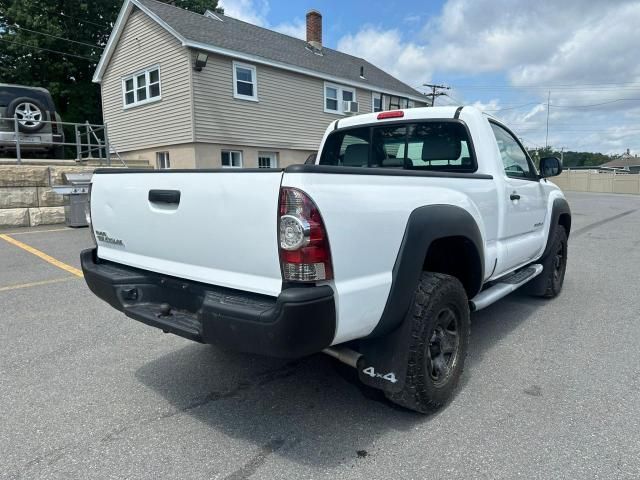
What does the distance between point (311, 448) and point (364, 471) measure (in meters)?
0.34

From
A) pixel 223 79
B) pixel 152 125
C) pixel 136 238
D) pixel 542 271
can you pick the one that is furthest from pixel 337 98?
pixel 136 238

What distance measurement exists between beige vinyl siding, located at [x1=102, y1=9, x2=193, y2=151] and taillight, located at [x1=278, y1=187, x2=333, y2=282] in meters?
14.7

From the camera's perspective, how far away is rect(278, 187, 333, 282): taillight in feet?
6.87

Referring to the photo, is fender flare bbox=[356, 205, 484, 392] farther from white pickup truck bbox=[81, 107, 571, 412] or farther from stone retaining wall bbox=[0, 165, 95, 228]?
stone retaining wall bbox=[0, 165, 95, 228]

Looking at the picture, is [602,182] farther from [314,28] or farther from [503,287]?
[503,287]

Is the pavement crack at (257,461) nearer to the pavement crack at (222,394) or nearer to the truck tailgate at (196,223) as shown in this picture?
the pavement crack at (222,394)

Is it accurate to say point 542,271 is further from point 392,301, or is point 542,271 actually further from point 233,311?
point 233,311

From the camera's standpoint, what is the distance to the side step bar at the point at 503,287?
349 cm

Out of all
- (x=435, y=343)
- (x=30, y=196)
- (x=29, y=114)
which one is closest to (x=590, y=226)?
(x=435, y=343)

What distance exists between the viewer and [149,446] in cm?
255

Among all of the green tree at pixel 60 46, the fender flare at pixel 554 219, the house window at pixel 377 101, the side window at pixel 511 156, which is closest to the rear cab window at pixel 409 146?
the side window at pixel 511 156

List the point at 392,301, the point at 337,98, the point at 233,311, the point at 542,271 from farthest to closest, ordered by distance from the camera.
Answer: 1. the point at 337,98
2. the point at 542,271
3. the point at 392,301
4. the point at 233,311

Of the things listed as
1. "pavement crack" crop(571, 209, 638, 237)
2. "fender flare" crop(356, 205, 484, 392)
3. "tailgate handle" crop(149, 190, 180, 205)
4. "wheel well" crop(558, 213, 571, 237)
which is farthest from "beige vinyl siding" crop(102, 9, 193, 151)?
"fender flare" crop(356, 205, 484, 392)

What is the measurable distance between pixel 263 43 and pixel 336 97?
3.93 m
